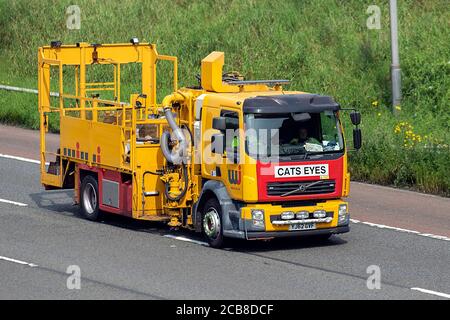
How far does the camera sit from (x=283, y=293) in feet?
52.2

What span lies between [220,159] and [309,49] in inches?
646

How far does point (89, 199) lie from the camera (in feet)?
71.9

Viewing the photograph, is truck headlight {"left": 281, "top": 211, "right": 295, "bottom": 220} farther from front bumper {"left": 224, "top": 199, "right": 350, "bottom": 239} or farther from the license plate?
the license plate

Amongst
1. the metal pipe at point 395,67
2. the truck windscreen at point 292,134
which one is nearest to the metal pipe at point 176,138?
the truck windscreen at point 292,134

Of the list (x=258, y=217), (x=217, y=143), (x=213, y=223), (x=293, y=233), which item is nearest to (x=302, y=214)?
(x=293, y=233)

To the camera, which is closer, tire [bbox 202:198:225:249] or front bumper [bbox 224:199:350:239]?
front bumper [bbox 224:199:350:239]

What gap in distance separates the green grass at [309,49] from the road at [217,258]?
69.1 inches

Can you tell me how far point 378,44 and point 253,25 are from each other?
14.9ft

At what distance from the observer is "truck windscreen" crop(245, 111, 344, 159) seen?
18.5 m

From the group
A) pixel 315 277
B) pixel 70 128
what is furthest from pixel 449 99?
pixel 315 277

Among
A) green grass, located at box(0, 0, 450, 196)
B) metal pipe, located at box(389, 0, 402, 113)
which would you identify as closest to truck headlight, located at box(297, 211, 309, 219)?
green grass, located at box(0, 0, 450, 196)

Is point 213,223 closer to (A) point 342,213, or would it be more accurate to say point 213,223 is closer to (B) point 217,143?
(B) point 217,143

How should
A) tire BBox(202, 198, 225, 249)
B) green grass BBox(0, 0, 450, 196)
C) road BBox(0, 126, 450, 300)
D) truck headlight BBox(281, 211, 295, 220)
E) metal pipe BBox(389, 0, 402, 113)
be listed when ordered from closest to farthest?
road BBox(0, 126, 450, 300)
truck headlight BBox(281, 211, 295, 220)
tire BBox(202, 198, 225, 249)
green grass BBox(0, 0, 450, 196)
metal pipe BBox(389, 0, 402, 113)

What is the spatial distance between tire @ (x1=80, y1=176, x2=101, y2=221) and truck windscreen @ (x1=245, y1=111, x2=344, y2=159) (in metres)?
4.11
